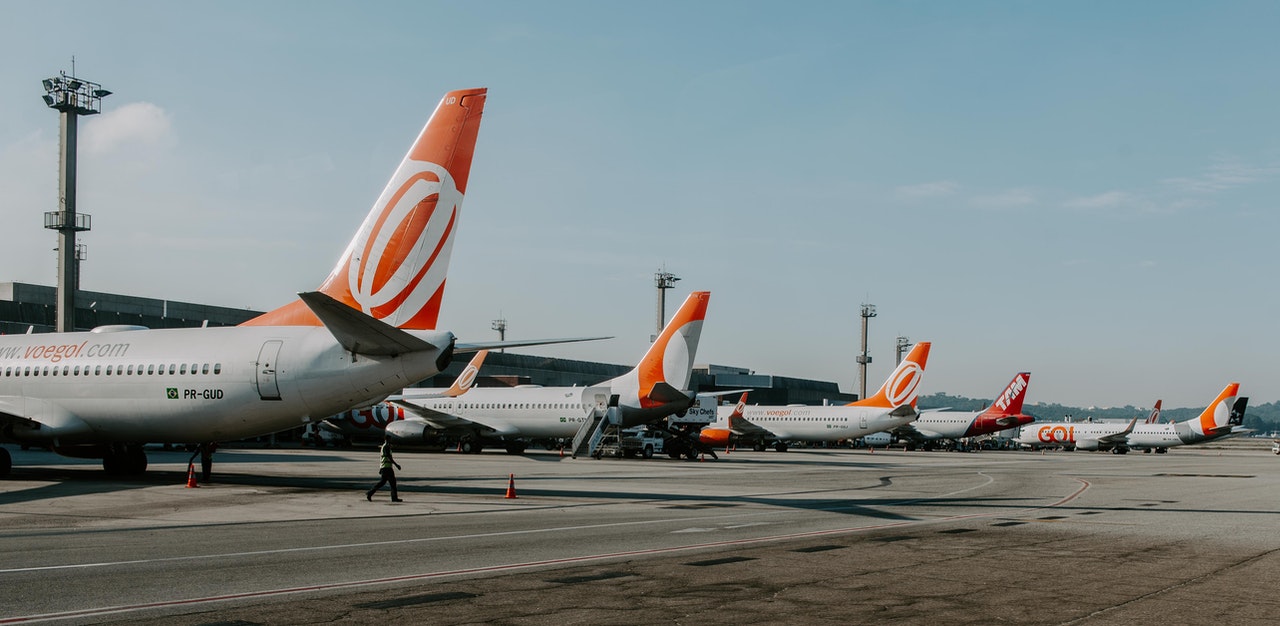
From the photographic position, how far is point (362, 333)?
71.5 ft

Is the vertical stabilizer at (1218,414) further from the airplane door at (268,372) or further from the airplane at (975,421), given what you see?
the airplane door at (268,372)

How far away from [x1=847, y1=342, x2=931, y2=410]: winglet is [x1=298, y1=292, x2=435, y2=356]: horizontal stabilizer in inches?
2015

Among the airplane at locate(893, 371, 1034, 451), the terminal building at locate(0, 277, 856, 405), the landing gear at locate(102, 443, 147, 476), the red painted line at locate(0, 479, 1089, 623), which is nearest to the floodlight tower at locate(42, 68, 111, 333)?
the terminal building at locate(0, 277, 856, 405)

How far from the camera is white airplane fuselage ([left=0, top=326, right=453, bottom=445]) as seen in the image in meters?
23.3

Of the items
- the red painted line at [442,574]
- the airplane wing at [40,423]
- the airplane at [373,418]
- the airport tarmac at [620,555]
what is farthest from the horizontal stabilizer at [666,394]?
the red painted line at [442,574]

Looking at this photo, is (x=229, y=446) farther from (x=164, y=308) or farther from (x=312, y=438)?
(x=164, y=308)

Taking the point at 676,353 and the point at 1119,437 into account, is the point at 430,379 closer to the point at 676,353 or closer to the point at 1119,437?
the point at 676,353

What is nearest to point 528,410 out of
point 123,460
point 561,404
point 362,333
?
point 561,404

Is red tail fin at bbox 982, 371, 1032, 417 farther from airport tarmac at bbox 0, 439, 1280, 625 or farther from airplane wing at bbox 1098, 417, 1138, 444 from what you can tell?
airport tarmac at bbox 0, 439, 1280, 625

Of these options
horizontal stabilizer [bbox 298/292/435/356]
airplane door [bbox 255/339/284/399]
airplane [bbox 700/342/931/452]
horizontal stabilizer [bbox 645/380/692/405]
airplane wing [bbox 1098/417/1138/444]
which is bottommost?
airplane wing [bbox 1098/417/1138/444]

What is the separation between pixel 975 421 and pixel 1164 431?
744 inches

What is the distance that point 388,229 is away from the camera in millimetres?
24188

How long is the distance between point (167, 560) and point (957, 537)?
11638 millimetres

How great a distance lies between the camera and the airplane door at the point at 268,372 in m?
24.0
